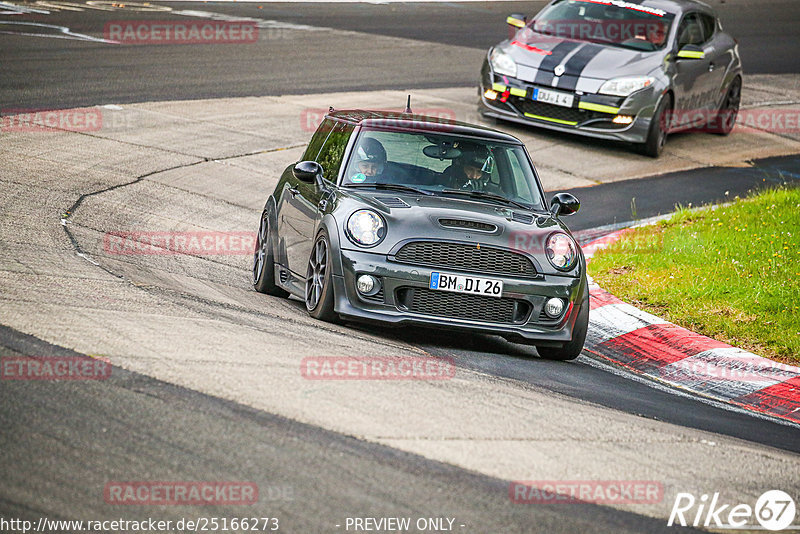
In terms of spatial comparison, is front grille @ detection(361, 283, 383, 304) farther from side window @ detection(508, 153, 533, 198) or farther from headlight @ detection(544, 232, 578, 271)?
side window @ detection(508, 153, 533, 198)

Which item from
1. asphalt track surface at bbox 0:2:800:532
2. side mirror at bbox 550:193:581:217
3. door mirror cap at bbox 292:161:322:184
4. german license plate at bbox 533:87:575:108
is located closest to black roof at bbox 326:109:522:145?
door mirror cap at bbox 292:161:322:184

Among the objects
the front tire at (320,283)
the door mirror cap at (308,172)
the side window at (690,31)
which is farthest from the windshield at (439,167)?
the side window at (690,31)

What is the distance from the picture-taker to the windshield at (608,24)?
1617cm

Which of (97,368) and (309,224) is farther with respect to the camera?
(309,224)

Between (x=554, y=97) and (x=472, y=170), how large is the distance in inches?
284

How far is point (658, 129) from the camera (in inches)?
619

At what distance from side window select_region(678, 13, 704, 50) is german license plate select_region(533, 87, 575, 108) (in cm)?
212

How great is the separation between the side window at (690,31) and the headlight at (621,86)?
4.43 feet

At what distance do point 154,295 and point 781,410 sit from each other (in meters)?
4.19

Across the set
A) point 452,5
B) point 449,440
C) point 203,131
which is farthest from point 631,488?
point 452,5

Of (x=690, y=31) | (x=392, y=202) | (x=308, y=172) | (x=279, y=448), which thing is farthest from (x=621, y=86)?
(x=279, y=448)

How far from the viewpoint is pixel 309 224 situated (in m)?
8.23

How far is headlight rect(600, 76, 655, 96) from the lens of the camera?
1518 cm

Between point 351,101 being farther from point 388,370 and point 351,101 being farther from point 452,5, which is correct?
point 452,5
